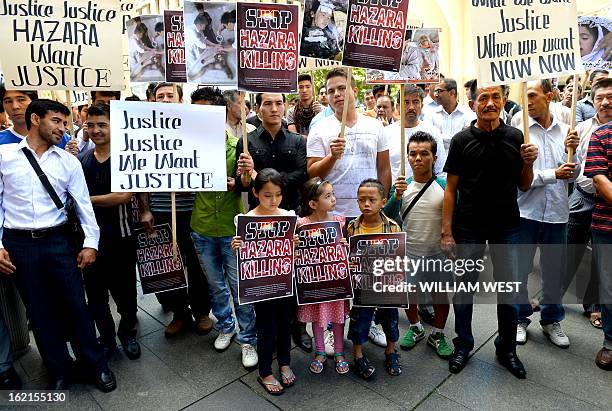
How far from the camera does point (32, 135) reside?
9.23 ft

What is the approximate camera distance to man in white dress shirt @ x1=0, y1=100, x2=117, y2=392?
9.04ft

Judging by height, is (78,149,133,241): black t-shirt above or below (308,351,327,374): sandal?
above

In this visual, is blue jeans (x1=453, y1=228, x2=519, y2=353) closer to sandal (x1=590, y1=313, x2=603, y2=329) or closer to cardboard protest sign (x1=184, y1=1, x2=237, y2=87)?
sandal (x1=590, y1=313, x2=603, y2=329)

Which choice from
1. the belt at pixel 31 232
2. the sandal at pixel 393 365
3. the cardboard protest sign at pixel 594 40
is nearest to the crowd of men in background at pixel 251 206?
the belt at pixel 31 232

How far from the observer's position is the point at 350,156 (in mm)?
3510

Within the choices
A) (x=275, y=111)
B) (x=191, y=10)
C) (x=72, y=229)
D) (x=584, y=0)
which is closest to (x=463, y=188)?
(x=275, y=111)

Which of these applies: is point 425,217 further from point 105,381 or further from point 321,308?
point 105,381

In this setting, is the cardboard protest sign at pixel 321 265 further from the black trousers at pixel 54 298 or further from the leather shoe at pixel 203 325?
the black trousers at pixel 54 298

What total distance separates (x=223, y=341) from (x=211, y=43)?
95.8 inches

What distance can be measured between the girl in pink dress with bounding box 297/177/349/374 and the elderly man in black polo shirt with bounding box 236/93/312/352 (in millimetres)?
185

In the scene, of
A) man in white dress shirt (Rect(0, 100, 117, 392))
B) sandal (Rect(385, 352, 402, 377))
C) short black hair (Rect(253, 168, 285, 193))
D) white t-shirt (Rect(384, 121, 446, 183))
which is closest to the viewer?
man in white dress shirt (Rect(0, 100, 117, 392))

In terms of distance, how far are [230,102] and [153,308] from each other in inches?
92.6

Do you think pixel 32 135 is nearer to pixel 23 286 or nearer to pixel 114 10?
pixel 23 286

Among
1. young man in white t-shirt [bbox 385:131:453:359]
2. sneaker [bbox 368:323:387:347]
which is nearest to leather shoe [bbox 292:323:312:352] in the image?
sneaker [bbox 368:323:387:347]
